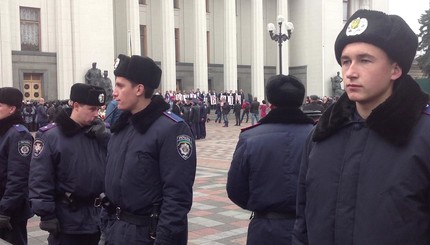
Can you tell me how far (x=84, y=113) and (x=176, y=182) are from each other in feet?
4.59

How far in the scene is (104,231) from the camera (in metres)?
3.55

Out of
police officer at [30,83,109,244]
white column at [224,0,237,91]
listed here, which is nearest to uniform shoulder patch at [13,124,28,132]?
police officer at [30,83,109,244]

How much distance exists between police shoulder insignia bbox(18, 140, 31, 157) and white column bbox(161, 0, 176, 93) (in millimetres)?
31168

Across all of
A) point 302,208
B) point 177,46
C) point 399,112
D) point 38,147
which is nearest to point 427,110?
point 399,112

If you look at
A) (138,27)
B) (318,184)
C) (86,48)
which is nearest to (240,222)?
(318,184)

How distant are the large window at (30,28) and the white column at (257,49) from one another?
55.9 feet

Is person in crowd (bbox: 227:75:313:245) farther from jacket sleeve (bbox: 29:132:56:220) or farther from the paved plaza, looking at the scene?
the paved plaza

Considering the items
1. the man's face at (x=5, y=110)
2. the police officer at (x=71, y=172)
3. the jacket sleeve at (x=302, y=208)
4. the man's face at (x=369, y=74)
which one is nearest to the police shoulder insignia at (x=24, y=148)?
the man's face at (x=5, y=110)

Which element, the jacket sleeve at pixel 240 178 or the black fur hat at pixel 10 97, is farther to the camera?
the black fur hat at pixel 10 97

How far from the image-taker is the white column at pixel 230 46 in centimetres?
3841

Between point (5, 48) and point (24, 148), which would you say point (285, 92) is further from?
point (5, 48)

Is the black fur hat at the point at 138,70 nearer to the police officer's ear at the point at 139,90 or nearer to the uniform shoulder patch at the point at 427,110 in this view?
the police officer's ear at the point at 139,90

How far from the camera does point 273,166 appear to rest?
3.50 metres

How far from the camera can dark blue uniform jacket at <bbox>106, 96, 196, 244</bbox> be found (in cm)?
317
